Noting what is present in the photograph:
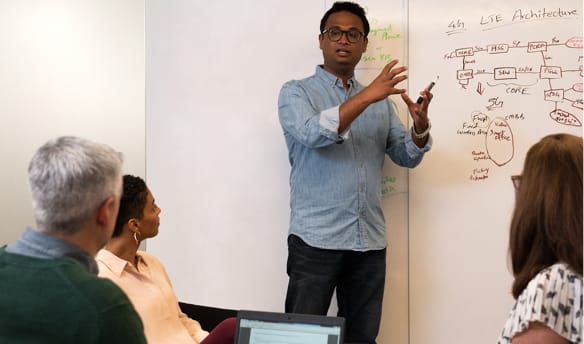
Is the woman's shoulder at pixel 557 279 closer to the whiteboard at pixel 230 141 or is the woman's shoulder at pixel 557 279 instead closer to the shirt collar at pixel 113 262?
the shirt collar at pixel 113 262

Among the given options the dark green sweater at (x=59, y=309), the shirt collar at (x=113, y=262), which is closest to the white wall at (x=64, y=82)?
the shirt collar at (x=113, y=262)

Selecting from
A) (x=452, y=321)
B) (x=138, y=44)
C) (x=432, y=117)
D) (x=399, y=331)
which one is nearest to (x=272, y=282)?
(x=399, y=331)

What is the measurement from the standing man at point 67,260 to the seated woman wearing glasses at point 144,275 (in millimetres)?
813

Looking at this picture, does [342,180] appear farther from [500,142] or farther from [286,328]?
[286,328]

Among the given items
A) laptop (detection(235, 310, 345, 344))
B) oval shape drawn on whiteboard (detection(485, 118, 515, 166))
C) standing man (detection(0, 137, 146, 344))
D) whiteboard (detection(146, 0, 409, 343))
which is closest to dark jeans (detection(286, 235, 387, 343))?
whiteboard (detection(146, 0, 409, 343))

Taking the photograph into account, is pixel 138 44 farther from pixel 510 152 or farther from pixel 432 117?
pixel 510 152

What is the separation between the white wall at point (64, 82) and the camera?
390cm

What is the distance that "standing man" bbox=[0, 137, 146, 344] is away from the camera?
1.39 metres

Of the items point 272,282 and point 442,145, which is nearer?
point 442,145

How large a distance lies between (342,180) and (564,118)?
3.53 feet

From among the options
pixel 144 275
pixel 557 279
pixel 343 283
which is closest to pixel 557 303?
pixel 557 279

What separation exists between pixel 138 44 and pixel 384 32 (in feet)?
4.47

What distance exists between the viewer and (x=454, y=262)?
3561mm

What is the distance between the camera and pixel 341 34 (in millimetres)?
3375
